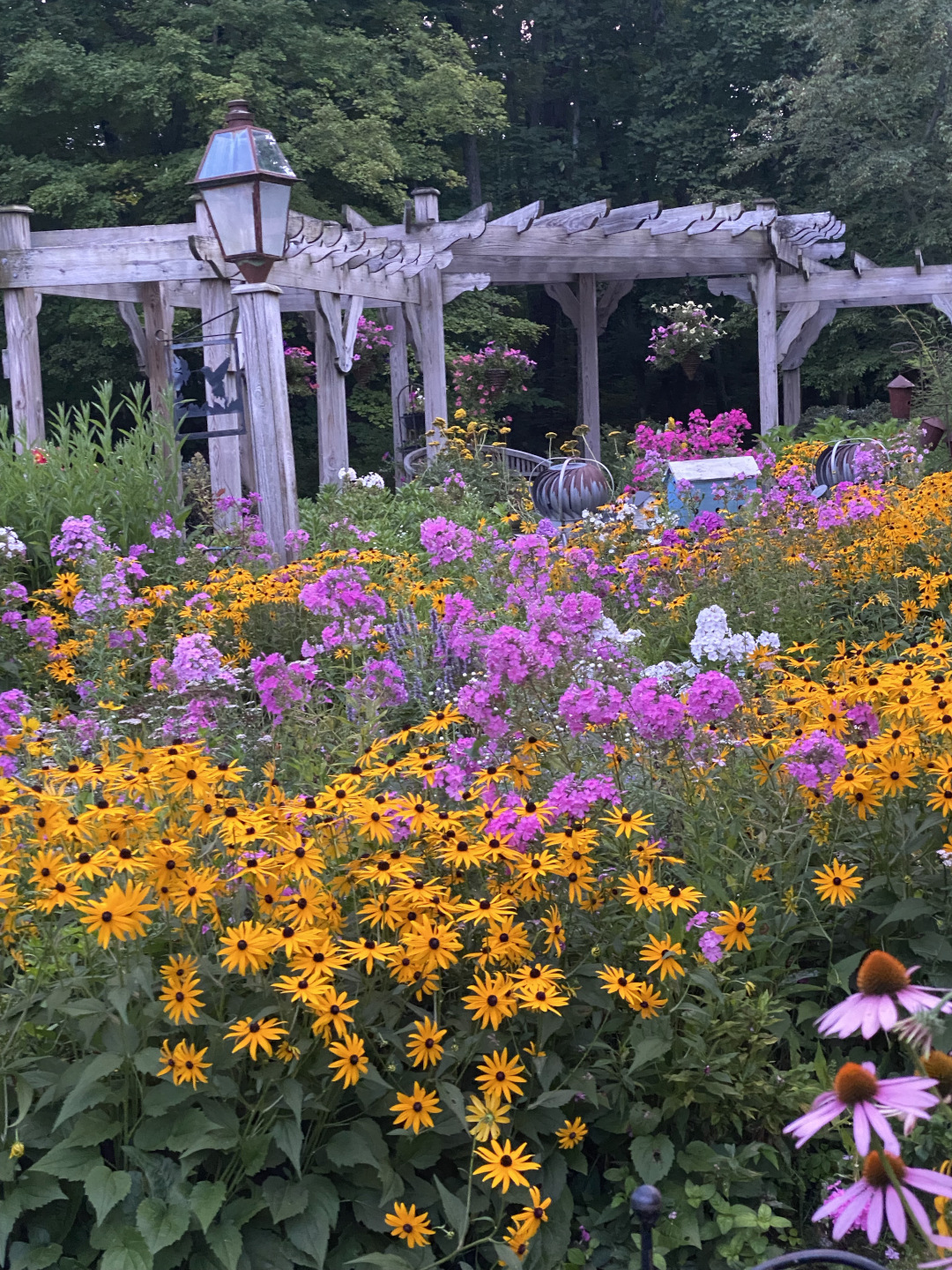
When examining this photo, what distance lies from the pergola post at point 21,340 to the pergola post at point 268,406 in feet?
8.85

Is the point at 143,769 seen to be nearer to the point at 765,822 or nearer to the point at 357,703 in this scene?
the point at 357,703

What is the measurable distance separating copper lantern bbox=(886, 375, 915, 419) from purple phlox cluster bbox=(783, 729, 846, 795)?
989cm

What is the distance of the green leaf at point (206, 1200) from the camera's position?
1713mm

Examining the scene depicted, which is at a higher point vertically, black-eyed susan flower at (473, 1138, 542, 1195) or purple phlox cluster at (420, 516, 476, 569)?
purple phlox cluster at (420, 516, 476, 569)

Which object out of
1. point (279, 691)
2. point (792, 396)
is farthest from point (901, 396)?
point (279, 691)

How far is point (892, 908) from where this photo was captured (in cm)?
212

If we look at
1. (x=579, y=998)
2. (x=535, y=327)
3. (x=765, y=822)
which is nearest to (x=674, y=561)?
(x=765, y=822)

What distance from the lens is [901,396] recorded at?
11570mm

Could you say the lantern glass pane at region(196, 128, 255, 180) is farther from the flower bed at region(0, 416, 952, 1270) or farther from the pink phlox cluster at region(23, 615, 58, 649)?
the flower bed at region(0, 416, 952, 1270)

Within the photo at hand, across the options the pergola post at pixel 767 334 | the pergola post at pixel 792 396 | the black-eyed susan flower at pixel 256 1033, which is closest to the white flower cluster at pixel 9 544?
the black-eyed susan flower at pixel 256 1033

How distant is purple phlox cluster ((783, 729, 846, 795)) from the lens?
209 cm

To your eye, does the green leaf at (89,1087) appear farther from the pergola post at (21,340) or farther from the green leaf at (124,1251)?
the pergola post at (21,340)

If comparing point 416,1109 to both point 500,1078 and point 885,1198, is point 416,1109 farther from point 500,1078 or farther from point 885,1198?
point 885,1198

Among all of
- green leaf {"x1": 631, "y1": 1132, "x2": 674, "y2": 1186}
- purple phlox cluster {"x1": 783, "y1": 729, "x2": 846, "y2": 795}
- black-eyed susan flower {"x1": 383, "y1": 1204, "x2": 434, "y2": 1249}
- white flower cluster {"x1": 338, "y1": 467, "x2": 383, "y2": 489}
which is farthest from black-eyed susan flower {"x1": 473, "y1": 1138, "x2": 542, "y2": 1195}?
white flower cluster {"x1": 338, "y1": 467, "x2": 383, "y2": 489}
